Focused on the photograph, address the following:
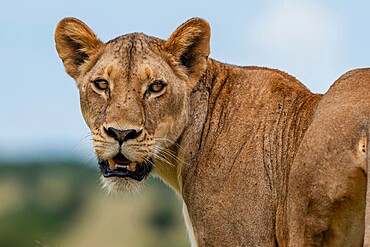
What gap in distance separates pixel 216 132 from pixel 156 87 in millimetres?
556

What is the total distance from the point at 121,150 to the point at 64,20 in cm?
128

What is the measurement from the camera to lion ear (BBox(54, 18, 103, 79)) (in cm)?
912

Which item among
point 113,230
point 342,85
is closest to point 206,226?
point 342,85

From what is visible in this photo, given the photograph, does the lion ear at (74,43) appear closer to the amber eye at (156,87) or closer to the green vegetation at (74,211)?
the amber eye at (156,87)

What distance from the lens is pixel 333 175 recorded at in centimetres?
768

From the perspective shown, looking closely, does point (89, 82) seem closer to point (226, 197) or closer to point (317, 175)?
point (226, 197)

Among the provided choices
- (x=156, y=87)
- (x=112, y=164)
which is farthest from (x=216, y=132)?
(x=112, y=164)

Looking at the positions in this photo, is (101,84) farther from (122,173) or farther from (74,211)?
(74,211)

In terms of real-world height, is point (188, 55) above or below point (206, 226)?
above

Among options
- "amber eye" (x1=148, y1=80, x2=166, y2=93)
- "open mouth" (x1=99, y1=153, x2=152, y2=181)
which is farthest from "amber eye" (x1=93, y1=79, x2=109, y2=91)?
"open mouth" (x1=99, y1=153, x2=152, y2=181)

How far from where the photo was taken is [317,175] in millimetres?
7777

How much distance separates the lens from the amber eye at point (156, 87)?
8695 mm

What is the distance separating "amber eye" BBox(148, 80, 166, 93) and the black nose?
0.38 metres

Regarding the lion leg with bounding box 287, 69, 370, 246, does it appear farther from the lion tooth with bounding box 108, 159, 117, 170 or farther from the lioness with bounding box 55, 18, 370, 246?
the lion tooth with bounding box 108, 159, 117, 170
